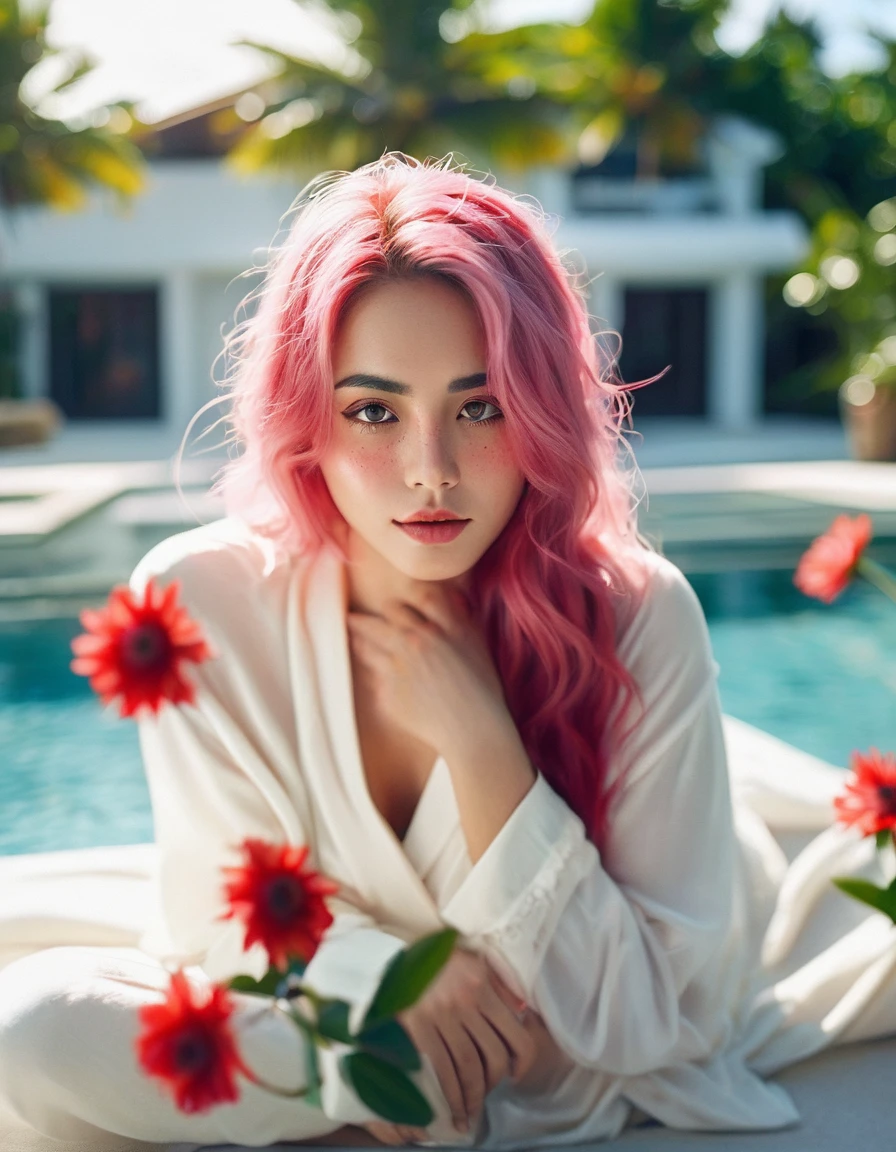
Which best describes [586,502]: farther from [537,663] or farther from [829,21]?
[829,21]

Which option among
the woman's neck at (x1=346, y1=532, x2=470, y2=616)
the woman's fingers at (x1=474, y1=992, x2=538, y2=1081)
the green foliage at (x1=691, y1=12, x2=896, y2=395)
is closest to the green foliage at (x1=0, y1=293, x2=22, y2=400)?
the green foliage at (x1=691, y1=12, x2=896, y2=395)

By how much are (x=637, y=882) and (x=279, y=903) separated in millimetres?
715

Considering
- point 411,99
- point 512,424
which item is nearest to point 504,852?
point 512,424

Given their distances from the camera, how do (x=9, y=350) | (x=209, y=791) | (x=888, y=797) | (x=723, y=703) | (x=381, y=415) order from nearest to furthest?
(x=888, y=797) < (x=381, y=415) < (x=209, y=791) < (x=723, y=703) < (x=9, y=350)

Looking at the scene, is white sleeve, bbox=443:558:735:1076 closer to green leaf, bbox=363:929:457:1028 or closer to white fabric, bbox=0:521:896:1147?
white fabric, bbox=0:521:896:1147

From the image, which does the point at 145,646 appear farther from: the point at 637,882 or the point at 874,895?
the point at 637,882

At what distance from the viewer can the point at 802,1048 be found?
1814mm

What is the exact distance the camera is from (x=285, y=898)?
37.3 inches

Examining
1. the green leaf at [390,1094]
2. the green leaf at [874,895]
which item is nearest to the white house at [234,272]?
the green leaf at [874,895]

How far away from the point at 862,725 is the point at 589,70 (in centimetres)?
1573

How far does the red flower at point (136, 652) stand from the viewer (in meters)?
1.04

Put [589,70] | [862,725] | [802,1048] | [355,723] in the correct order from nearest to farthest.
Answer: [355,723]
[802,1048]
[862,725]
[589,70]

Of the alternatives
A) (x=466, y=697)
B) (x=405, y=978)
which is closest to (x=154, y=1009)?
(x=405, y=978)

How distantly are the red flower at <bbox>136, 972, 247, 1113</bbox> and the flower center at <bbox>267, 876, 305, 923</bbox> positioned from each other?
63 millimetres
